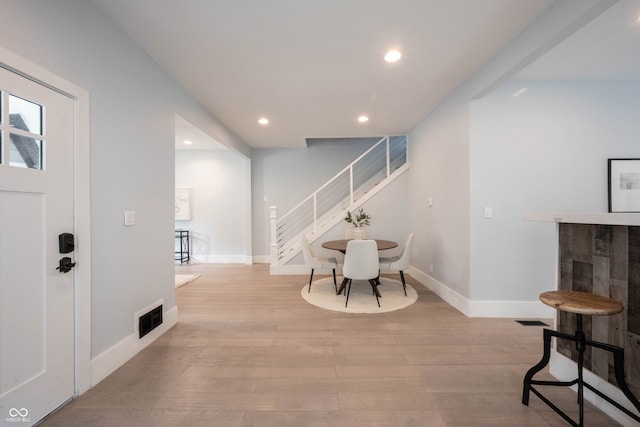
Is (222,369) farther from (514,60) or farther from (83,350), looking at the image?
(514,60)

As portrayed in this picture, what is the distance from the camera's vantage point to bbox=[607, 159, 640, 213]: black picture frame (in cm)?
281

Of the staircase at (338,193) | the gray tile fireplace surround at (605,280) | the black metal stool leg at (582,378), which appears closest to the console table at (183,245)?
the staircase at (338,193)

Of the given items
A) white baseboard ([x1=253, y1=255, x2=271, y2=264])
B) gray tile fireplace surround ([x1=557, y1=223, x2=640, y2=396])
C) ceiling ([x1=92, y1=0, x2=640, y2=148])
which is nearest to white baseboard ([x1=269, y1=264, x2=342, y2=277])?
white baseboard ([x1=253, y1=255, x2=271, y2=264])

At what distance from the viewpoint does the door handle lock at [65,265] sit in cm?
163

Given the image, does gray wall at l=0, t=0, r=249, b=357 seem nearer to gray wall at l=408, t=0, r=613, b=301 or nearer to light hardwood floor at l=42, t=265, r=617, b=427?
light hardwood floor at l=42, t=265, r=617, b=427

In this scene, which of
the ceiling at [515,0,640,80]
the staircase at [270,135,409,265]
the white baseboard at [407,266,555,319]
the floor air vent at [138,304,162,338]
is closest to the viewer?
the ceiling at [515,0,640,80]

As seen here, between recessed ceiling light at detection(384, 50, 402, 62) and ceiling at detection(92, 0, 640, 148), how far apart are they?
70mm

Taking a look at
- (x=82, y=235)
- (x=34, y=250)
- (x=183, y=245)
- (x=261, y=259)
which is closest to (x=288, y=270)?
(x=261, y=259)

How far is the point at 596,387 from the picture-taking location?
63.2 inches

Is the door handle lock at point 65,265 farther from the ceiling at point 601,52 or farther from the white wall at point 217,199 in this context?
the white wall at point 217,199

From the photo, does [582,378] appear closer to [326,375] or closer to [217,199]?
[326,375]

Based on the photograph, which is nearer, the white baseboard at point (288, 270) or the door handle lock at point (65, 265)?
the door handle lock at point (65, 265)

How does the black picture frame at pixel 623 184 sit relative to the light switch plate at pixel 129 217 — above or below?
above

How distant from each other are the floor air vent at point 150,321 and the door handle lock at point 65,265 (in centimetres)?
84
